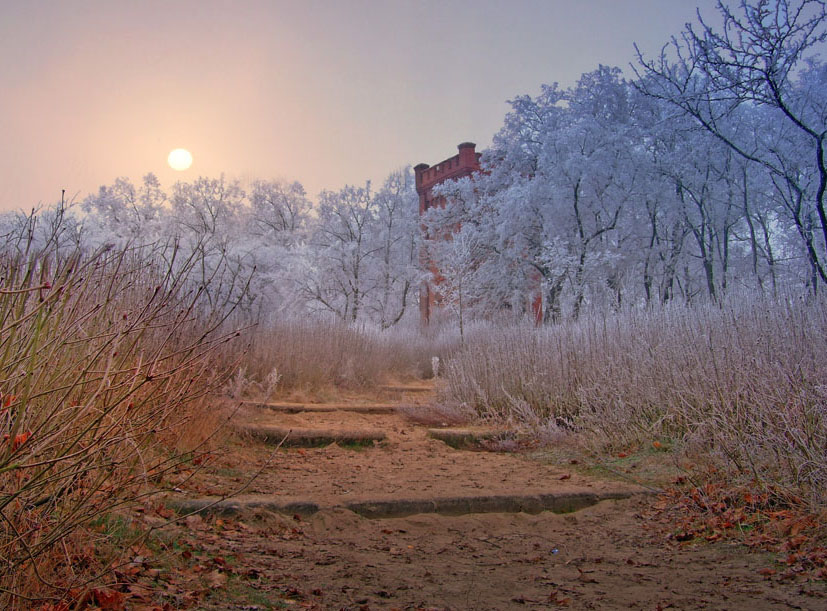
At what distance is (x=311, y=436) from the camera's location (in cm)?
794

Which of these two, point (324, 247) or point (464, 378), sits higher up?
point (324, 247)

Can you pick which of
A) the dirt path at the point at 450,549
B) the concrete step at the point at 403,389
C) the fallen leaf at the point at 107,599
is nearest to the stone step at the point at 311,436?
the dirt path at the point at 450,549

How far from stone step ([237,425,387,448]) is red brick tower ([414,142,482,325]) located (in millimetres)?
21038

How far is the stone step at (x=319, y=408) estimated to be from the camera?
979 centimetres

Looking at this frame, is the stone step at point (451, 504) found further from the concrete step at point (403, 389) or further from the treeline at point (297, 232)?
the treeline at point (297, 232)

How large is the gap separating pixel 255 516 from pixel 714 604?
290 centimetres

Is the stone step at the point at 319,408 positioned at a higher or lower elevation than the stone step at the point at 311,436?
higher

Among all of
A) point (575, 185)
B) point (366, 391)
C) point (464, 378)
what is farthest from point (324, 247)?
point (464, 378)

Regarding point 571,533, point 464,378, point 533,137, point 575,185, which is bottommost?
point 571,533

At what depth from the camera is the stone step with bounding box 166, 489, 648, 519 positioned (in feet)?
14.7

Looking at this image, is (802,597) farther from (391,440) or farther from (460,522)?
(391,440)

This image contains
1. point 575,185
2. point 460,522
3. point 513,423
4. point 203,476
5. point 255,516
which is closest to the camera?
point 255,516

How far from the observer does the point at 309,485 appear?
5.72 metres

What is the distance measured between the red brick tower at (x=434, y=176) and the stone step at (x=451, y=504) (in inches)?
949
